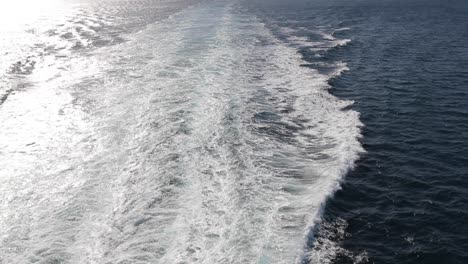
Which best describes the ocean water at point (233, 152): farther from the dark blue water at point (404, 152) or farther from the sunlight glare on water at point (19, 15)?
the sunlight glare on water at point (19, 15)

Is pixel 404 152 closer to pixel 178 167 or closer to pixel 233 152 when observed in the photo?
pixel 233 152

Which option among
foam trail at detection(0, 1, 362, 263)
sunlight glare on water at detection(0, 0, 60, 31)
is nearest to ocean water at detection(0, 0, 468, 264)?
foam trail at detection(0, 1, 362, 263)

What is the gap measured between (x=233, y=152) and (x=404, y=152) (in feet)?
25.0

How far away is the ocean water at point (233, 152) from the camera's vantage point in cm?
1292

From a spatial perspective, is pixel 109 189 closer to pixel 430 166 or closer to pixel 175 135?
pixel 175 135

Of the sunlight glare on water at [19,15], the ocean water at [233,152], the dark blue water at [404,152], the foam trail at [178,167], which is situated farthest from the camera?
the sunlight glare on water at [19,15]

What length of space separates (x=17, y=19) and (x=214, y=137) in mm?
46881

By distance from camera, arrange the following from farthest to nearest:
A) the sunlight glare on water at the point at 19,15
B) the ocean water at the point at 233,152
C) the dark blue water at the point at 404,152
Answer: the sunlight glare on water at the point at 19,15 < the dark blue water at the point at 404,152 < the ocean water at the point at 233,152

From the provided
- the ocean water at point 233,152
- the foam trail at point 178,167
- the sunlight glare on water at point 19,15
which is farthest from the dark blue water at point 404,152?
the sunlight glare on water at point 19,15

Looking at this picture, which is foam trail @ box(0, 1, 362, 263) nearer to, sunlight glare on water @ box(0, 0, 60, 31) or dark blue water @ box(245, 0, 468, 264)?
dark blue water @ box(245, 0, 468, 264)

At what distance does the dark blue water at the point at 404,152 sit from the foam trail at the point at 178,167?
1076mm

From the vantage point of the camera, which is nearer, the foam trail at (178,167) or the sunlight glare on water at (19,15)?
the foam trail at (178,167)

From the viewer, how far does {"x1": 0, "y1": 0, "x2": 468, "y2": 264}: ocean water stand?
12.9 meters

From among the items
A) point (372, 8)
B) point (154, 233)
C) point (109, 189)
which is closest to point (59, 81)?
point (109, 189)
